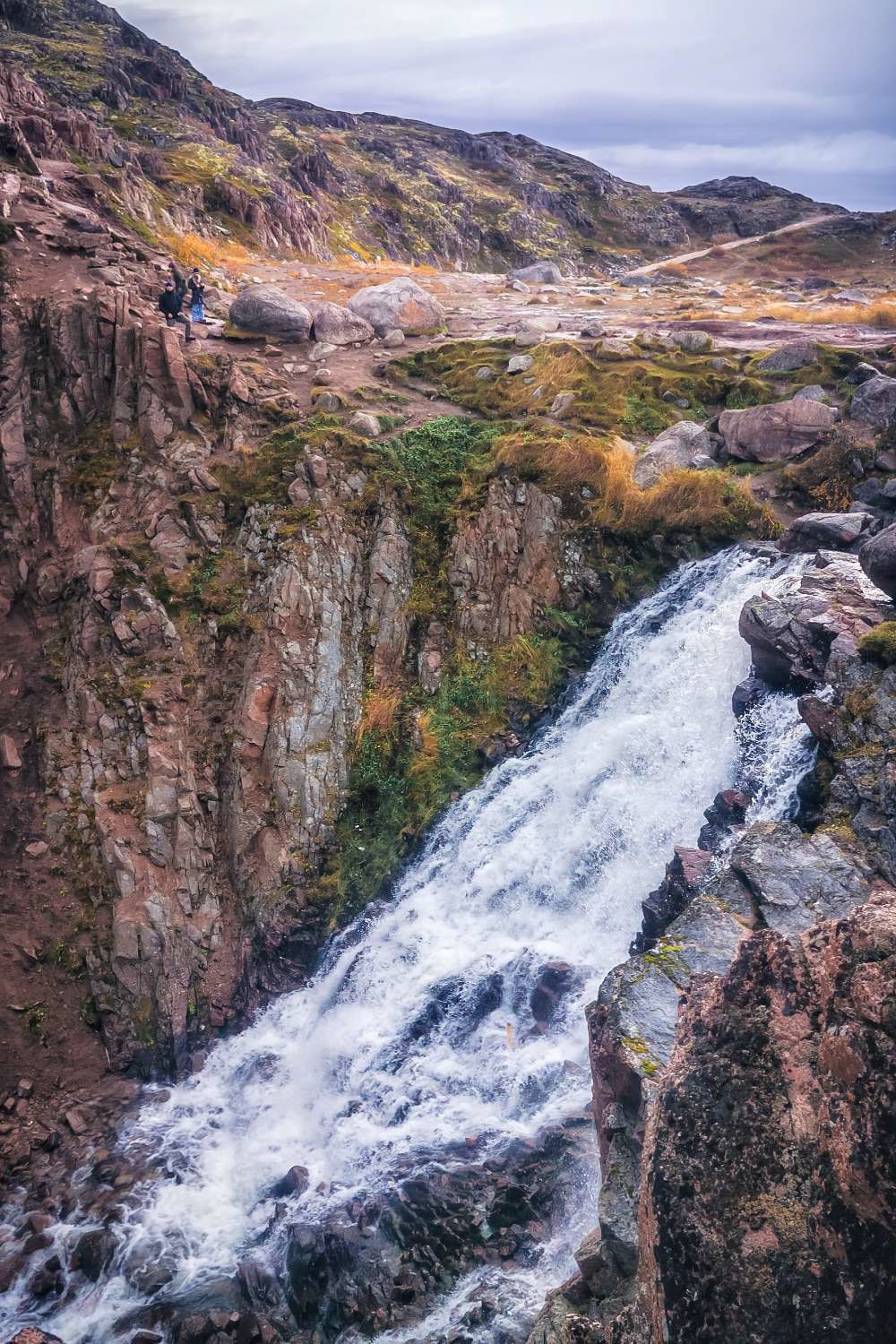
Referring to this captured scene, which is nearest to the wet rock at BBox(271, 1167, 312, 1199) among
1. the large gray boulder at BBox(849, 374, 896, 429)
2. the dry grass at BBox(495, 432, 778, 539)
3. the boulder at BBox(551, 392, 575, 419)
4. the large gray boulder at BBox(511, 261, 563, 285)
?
the dry grass at BBox(495, 432, 778, 539)

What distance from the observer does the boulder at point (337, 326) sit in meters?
27.5

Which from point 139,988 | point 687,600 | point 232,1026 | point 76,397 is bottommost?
point 232,1026

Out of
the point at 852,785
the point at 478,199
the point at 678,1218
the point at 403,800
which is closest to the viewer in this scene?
the point at 678,1218

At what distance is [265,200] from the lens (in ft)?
162

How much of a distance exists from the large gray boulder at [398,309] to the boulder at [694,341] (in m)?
9.54

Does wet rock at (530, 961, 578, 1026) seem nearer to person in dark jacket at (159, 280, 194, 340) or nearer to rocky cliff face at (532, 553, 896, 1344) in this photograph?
rocky cliff face at (532, 553, 896, 1344)

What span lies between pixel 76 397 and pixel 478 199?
7034 cm

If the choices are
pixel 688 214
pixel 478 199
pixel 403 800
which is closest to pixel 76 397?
pixel 403 800

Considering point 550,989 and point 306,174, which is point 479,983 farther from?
point 306,174

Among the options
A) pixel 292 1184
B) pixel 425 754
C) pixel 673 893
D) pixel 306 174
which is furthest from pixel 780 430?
pixel 306 174

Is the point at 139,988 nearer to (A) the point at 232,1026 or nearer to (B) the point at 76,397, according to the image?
(A) the point at 232,1026

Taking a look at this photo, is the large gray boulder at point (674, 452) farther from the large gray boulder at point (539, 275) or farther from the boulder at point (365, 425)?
the large gray boulder at point (539, 275)

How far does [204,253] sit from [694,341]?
23.9 metres

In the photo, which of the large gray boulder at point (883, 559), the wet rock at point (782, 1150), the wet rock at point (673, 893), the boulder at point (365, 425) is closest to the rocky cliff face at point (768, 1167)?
the wet rock at point (782, 1150)
